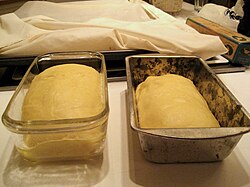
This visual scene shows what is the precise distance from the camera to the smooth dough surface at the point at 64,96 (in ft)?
1.30

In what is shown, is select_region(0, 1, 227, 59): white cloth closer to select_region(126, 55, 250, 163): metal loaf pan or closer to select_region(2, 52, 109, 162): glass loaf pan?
select_region(126, 55, 250, 163): metal loaf pan

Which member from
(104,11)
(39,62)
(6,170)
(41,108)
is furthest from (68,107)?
(104,11)

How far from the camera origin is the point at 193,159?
0.40m

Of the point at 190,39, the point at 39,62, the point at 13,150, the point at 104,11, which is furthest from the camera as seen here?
the point at 104,11

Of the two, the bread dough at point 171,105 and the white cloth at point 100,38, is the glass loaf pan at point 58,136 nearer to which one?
the bread dough at point 171,105

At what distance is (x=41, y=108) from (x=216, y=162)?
1.05 feet

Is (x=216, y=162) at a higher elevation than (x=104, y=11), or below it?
below

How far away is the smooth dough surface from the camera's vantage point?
15.6 inches

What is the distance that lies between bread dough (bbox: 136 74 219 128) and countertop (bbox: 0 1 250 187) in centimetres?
7

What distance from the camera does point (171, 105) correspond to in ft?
1.49

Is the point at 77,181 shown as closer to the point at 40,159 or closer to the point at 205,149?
the point at 40,159

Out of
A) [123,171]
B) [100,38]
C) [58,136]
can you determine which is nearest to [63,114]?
[58,136]

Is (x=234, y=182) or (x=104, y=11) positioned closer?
(x=234, y=182)

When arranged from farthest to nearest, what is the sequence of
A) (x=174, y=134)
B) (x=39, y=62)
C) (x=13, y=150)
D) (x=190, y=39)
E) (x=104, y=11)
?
(x=104, y=11)
(x=190, y=39)
(x=39, y=62)
(x=13, y=150)
(x=174, y=134)
